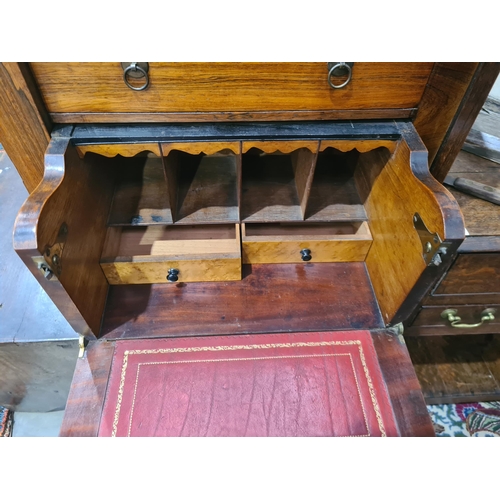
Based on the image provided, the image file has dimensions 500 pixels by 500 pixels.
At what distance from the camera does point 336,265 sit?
1.04 m

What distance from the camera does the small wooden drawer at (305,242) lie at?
98 cm

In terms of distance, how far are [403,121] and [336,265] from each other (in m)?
0.40

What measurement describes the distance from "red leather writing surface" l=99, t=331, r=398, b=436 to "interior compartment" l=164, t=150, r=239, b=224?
0.96 feet

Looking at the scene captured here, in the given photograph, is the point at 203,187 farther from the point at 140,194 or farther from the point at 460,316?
the point at 460,316

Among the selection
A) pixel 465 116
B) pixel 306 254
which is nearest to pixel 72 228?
pixel 306 254

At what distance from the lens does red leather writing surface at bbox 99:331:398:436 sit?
0.79 meters

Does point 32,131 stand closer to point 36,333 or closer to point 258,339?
point 36,333

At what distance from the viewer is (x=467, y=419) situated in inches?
54.9

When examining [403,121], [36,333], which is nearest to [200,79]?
[403,121]

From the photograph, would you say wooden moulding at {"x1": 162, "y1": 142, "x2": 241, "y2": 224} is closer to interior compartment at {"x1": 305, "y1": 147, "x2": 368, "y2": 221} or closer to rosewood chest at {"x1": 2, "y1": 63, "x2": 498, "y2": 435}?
rosewood chest at {"x1": 2, "y1": 63, "x2": 498, "y2": 435}

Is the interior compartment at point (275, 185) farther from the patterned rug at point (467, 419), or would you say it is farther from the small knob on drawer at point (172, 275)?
the patterned rug at point (467, 419)

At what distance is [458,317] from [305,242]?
42 centimetres

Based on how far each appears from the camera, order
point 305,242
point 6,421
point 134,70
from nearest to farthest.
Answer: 1. point 134,70
2. point 305,242
3. point 6,421

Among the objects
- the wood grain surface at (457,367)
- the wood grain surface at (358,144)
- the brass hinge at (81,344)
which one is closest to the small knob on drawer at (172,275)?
the brass hinge at (81,344)
